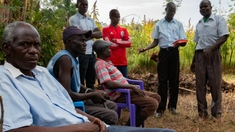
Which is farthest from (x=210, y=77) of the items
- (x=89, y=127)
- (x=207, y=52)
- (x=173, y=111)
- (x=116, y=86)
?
(x=89, y=127)

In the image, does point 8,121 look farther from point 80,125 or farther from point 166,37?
point 166,37

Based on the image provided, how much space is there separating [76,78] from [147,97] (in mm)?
1053

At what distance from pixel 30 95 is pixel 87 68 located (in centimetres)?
287

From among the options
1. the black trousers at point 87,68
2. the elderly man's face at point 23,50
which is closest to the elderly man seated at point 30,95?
the elderly man's face at point 23,50

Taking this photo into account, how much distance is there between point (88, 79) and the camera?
4.81 meters

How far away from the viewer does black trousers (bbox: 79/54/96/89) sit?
14.7ft

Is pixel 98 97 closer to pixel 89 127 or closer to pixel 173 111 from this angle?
pixel 89 127

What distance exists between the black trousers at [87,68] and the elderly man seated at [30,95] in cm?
235

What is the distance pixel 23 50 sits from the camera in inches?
76.2

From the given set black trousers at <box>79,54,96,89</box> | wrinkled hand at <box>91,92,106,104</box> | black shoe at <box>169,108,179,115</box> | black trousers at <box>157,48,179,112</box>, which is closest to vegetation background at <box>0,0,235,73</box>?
black trousers at <box>79,54,96,89</box>

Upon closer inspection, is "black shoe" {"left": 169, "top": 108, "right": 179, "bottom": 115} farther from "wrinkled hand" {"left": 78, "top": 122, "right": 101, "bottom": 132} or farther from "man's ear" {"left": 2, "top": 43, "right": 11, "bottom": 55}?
"man's ear" {"left": 2, "top": 43, "right": 11, "bottom": 55}

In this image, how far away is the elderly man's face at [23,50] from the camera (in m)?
1.93

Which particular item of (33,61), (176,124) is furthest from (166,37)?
(33,61)

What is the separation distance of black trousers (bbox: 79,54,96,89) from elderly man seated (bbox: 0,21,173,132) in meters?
2.35
